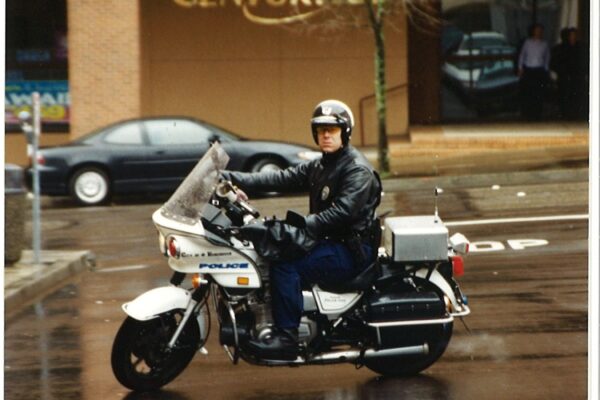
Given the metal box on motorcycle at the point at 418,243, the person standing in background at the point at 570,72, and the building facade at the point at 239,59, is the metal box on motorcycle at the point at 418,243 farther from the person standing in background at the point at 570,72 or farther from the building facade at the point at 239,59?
the person standing in background at the point at 570,72

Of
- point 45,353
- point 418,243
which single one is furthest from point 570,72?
point 418,243

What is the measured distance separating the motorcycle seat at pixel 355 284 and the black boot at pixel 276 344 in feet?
1.15

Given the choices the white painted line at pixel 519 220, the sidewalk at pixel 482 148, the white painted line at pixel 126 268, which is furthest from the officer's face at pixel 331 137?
the sidewalk at pixel 482 148

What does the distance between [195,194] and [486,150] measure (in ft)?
56.0

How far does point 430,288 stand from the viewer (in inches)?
326

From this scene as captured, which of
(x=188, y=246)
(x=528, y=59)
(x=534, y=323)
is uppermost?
(x=528, y=59)

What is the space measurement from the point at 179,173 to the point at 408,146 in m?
6.18

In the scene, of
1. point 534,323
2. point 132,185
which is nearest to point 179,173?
point 132,185

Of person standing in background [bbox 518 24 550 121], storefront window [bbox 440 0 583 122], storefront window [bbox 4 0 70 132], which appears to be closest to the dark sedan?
storefront window [bbox 4 0 70 132]

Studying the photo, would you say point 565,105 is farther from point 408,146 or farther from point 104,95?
point 104,95

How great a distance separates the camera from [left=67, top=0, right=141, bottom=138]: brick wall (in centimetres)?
2456

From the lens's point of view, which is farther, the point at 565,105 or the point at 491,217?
the point at 565,105

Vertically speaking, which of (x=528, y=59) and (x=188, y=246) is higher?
(x=528, y=59)

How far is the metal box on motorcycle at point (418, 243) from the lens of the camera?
26.4ft
